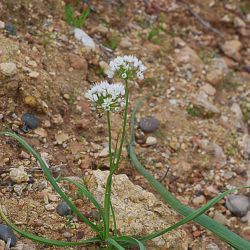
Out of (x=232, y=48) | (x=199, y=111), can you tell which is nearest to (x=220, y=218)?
(x=199, y=111)

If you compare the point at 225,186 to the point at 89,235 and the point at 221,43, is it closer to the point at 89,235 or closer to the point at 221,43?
the point at 89,235

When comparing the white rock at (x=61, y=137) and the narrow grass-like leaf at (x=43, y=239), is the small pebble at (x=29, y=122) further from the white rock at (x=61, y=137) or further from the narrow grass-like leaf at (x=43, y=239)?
the narrow grass-like leaf at (x=43, y=239)

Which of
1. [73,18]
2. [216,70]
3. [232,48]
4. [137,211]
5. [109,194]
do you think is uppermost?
[232,48]

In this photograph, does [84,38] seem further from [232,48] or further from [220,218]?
[220,218]

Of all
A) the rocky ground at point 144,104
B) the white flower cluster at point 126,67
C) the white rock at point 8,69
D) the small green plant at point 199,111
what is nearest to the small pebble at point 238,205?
the rocky ground at point 144,104

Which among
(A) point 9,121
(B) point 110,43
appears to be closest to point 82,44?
(B) point 110,43

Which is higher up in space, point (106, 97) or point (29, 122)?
point (29, 122)
